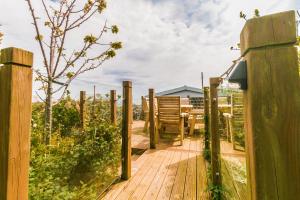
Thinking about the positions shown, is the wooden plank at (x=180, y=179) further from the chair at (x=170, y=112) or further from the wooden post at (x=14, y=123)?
the wooden post at (x=14, y=123)

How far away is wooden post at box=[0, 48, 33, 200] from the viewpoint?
926mm

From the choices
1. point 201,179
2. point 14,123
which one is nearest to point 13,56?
point 14,123

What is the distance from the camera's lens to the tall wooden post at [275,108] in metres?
0.62

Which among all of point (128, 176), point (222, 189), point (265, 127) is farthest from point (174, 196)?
point (265, 127)

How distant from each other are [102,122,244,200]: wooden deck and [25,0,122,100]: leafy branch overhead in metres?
2.05

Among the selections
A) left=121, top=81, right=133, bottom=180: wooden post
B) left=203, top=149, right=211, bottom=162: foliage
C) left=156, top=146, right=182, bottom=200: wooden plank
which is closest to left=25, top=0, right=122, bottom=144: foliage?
left=121, top=81, right=133, bottom=180: wooden post

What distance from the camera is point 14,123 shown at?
3.10ft

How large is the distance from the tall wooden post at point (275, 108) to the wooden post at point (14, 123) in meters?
1.17

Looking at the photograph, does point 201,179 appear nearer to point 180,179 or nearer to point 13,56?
point 180,179

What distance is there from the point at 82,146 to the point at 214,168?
7.50 feet

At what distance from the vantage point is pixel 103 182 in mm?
2746

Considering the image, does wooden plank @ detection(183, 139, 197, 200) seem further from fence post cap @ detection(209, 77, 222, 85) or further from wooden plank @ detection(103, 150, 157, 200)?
fence post cap @ detection(209, 77, 222, 85)

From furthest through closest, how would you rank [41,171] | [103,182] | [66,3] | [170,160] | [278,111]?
[170,160], [66,3], [103,182], [41,171], [278,111]

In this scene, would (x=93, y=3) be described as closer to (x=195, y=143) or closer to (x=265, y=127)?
(x=265, y=127)
